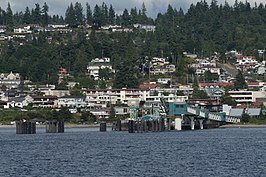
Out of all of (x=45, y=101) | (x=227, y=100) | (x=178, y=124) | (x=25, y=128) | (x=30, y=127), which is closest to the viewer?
(x=30, y=127)

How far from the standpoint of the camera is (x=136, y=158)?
7806 centimetres

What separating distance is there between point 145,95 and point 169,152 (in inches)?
4198

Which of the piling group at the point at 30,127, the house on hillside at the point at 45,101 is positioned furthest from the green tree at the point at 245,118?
the house on hillside at the point at 45,101

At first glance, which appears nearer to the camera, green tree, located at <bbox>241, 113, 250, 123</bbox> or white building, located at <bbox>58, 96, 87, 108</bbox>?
green tree, located at <bbox>241, 113, 250, 123</bbox>

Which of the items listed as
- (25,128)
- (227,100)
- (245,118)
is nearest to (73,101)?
(227,100)

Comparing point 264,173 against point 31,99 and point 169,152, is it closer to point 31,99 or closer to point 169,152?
point 169,152

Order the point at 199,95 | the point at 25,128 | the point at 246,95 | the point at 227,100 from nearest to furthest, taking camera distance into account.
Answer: the point at 25,128 → the point at 227,100 → the point at 246,95 → the point at 199,95

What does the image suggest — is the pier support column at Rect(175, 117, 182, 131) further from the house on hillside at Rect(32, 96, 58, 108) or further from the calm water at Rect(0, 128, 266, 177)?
the house on hillside at Rect(32, 96, 58, 108)

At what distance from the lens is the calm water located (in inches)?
2606

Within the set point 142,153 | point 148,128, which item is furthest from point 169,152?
point 148,128

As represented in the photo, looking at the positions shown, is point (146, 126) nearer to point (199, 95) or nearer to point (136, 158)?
point (199, 95)

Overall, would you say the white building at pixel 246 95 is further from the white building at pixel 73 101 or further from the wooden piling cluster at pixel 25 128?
the wooden piling cluster at pixel 25 128

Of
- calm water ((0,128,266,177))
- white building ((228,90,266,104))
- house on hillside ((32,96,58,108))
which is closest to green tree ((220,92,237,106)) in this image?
white building ((228,90,266,104))

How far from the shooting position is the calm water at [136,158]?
66.2 m
